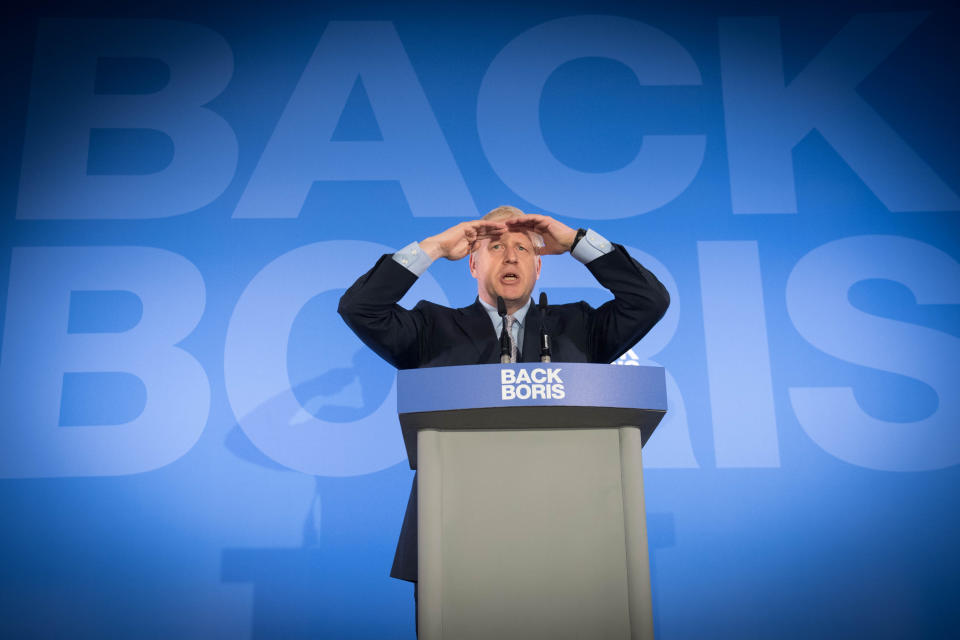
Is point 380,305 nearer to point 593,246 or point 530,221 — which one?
point 530,221

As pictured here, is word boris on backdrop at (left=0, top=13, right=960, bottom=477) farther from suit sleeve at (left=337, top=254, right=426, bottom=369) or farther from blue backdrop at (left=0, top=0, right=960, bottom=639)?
suit sleeve at (left=337, top=254, right=426, bottom=369)

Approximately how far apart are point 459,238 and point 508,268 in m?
A: 0.17

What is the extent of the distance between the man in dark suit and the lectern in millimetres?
487

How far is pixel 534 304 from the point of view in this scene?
246cm

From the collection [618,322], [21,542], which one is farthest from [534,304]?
[21,542]

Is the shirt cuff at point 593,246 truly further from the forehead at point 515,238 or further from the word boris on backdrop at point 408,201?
the word boris on backdrop at point 408,201

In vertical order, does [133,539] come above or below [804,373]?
below

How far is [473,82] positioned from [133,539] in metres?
2.25

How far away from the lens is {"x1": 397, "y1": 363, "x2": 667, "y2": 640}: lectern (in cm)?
164

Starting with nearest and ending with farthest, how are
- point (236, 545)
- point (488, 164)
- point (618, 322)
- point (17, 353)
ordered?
point (618, 322) < point (236, 545) < point (17, 353) < point (488, 164)

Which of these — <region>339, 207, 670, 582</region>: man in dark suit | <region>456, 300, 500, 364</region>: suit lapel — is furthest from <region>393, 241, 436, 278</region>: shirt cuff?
<region>456, 300, 500, 364</region>: suit lapel

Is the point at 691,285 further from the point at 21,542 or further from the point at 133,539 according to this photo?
the point at 21,542

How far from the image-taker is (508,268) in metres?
2.43

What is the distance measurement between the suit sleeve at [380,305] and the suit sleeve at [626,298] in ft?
1.69
